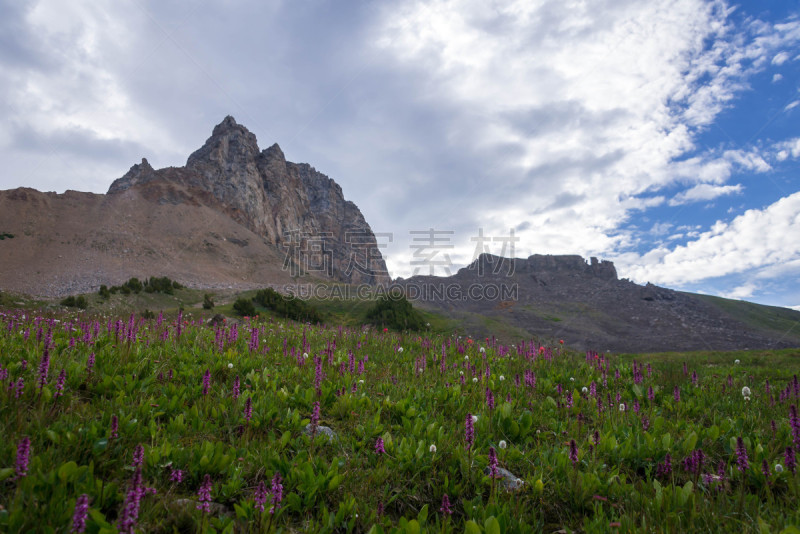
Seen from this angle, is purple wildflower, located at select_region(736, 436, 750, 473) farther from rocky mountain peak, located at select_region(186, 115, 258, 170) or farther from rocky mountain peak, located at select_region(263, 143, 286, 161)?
rocky mountain peak, located at select_region(263, 143, 286, 161)

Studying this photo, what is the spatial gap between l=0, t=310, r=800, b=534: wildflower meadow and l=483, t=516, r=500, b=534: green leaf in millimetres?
66

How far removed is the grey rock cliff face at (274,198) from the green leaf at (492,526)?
88537 mm

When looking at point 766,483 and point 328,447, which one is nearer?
point 766,483

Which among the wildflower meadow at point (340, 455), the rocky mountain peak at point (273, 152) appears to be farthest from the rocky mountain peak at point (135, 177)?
the wildflower meadow at point (340, 455)

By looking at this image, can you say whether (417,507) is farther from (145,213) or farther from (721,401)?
(145,213)

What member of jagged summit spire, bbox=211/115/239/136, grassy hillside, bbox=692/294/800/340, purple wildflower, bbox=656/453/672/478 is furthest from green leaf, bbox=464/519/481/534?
jagged summit spire, bbox=211/115/239/136

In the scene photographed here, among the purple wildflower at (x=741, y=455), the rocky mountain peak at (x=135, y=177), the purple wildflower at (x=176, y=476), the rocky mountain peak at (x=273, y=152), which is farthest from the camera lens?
the rocky mountain peak at (x=273, y=152)

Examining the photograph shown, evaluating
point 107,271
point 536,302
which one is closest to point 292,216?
point 107,271

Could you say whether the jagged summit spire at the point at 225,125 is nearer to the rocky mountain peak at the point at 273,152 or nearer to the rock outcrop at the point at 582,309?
the rocky mountain peak at the point at 273,152

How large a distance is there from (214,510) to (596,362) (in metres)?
7.80

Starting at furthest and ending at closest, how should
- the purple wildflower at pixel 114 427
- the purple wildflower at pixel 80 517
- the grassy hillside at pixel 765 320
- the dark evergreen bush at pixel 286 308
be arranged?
the grassy hillside at pixel 765 320 < the dark evergreen bush at pixel 286 308 < the purple wildflower at pixel 114 427 < the purple wildflower at pixel 80 517

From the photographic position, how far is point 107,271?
176ft

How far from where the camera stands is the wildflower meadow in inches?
91.4

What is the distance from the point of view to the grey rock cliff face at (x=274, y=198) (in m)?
91.2
